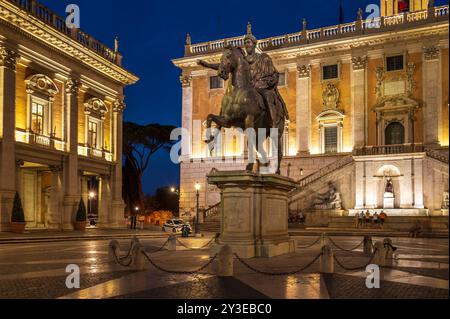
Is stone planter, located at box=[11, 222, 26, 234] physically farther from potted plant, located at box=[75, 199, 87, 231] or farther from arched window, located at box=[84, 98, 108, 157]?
arched window, located at box=[84, 98, 108, 157]

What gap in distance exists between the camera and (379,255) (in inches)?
513

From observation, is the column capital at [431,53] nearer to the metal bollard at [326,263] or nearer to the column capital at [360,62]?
the column capital at [360,62]

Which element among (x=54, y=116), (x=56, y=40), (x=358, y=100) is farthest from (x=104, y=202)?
(x=358, y=100)

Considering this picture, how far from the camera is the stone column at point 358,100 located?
45.0 metres

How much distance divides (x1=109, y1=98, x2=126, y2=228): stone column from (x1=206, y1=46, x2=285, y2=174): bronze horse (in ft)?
94.6

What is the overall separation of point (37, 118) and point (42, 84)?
2.22 meters

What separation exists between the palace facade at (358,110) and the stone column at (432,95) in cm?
8

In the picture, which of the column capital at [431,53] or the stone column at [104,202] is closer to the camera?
the stone column at [104,202]

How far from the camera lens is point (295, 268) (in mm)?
12133

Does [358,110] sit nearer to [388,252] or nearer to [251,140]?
[251,140]

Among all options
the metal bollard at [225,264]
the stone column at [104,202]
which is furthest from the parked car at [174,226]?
the metal bollard at [225,264]

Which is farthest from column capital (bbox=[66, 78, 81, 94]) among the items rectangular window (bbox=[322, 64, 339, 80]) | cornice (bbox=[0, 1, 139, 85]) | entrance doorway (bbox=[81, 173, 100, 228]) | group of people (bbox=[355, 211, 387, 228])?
group of people (bbox=[355, 211, 387, 228])
